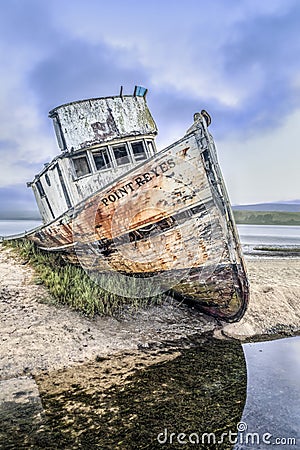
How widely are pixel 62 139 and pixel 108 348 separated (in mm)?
4681

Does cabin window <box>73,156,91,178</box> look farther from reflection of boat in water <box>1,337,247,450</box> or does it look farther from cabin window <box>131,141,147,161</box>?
reflection of boat in water <box>1,337,247,450</box>

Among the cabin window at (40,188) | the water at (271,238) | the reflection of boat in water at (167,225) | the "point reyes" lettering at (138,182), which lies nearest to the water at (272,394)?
the reflection of boat in water at (167,225)

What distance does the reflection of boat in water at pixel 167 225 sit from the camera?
5.58m

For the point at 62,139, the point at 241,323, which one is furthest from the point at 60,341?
the point at 62,139

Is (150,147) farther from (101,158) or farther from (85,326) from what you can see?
(85,326)

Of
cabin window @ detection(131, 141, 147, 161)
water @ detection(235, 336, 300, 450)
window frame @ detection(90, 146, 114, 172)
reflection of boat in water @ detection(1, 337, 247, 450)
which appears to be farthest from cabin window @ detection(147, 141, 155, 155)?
water @ detection(235, 336, 300, 450)

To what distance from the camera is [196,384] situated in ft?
14.9

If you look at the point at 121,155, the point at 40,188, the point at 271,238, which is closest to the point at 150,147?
the point at 121,155

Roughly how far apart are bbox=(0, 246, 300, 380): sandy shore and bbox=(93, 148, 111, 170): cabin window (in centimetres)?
296

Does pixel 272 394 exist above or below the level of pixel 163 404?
below

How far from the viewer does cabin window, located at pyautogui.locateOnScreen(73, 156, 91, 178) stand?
7864 mm

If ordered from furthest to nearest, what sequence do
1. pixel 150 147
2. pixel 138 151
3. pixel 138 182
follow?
pixel 150 147
pixel 138 151
pixel 138 182

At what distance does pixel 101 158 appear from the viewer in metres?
7.93

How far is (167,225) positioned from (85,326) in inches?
92.6
